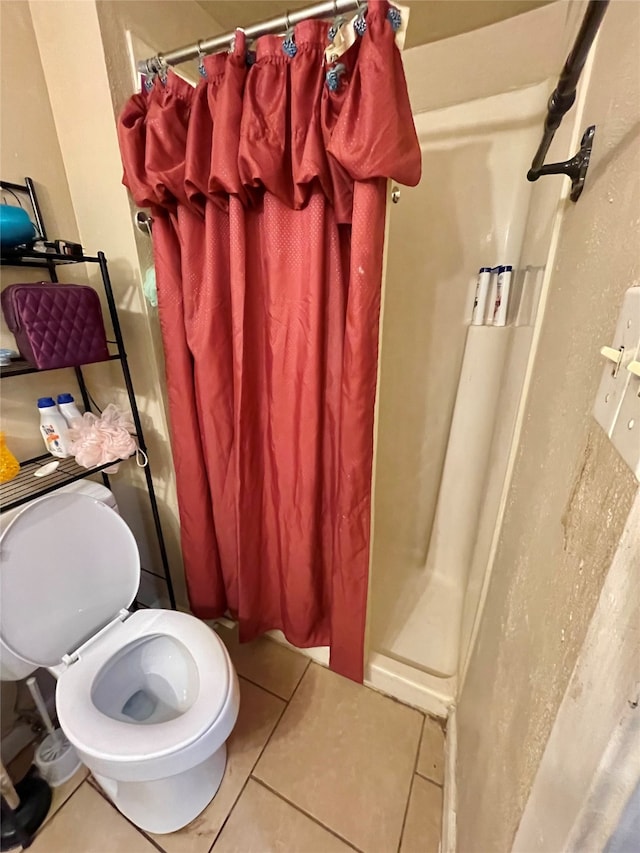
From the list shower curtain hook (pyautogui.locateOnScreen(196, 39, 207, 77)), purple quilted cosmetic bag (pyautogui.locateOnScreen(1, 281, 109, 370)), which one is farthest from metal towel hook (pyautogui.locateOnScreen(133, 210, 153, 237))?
shower curtain hook (pyautogui.locateOnScreen(196, 39, 207, 77))

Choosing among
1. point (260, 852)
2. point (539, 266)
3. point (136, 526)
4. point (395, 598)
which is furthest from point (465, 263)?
point (260, 852)

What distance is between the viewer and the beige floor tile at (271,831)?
3.05ft

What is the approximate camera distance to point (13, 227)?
0.80 metres

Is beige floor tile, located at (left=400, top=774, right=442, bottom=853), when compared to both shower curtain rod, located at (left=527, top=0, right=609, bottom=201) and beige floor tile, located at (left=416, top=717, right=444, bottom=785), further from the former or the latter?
shower curtain rod, located at (left=527, top=0, right=609, bottom=201)

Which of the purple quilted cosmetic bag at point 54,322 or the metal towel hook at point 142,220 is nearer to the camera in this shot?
the purple quilted cosmetic bag at point 54,322

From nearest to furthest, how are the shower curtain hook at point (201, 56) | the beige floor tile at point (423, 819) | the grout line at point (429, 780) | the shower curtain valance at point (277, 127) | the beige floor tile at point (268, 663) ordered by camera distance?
the shower curtain valance at point (277, 127), the shower curtain hook at point (201, 56), the beige floor tile at point (423, 819), the grout line at point (429, 780), the beige floor tile at point (268, 663)

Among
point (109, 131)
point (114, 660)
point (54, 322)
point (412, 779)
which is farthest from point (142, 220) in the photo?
point (412, 779)

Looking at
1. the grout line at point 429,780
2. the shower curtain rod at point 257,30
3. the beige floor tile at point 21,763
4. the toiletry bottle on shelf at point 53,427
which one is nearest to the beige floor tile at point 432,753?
the grout line at point 429,780

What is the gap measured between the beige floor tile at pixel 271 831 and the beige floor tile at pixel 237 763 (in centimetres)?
3

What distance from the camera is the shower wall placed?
1.08m

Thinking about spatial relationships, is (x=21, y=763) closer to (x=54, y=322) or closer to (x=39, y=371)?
(x=39, y=371)

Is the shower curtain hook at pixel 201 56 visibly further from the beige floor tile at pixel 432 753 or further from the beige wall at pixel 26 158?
the beige floor tile at pixel 432 753

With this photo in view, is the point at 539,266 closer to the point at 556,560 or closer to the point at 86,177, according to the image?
the point at 556,560

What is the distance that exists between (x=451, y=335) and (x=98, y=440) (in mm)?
1341
